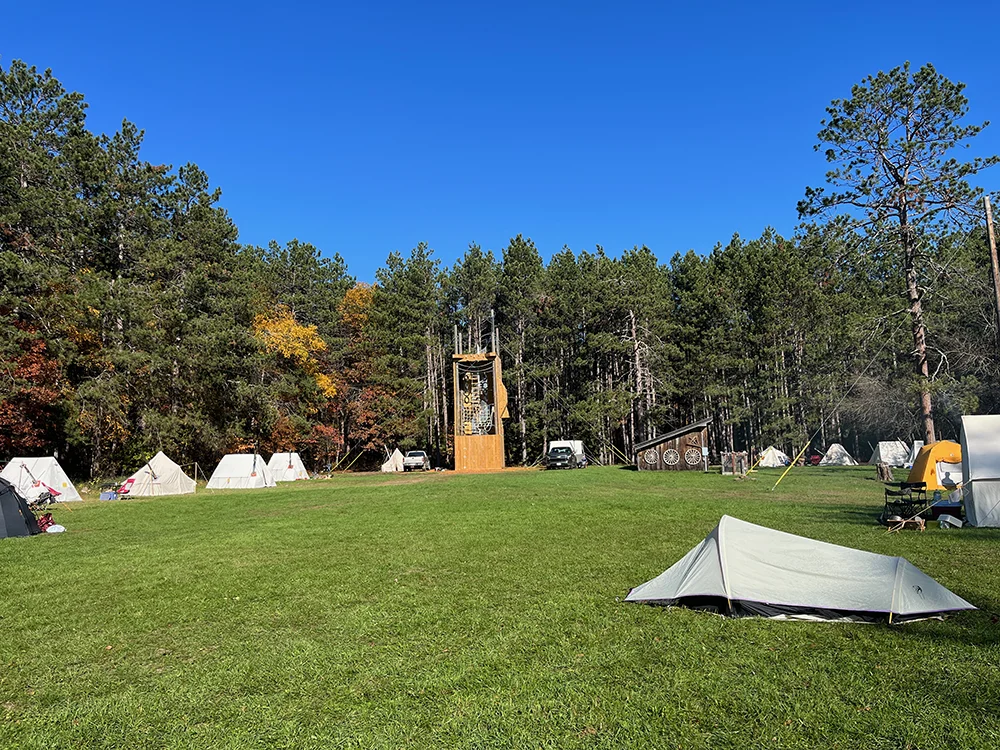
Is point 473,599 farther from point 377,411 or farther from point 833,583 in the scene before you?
point 377,411

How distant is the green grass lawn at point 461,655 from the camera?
403cm

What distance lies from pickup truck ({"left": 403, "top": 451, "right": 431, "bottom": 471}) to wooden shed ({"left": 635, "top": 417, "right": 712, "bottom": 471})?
14448mm

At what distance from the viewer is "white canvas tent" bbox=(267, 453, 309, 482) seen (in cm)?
3262

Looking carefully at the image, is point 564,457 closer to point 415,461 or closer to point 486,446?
point 486,446

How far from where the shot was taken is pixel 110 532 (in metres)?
14.2

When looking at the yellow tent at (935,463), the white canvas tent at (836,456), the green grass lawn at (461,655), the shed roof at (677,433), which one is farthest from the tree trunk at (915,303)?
the white canvas tent at (836,456)

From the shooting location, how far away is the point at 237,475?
2825cm

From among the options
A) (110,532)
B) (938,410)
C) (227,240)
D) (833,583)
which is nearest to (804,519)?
(833,583)

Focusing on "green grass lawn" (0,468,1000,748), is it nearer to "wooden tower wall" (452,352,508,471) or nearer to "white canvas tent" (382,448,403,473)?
"wooden tower wall" (452,352,508,471)

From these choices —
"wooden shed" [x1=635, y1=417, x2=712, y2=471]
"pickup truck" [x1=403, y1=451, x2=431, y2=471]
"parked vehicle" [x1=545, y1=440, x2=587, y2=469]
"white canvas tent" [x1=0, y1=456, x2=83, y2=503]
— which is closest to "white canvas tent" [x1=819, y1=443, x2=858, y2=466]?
"wooden shed" [x1=635, y1=417, x2=712, y2=471]

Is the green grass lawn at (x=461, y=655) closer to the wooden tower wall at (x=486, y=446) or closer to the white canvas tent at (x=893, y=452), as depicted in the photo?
Result: the wooden tower wall at (x=486, y=446)

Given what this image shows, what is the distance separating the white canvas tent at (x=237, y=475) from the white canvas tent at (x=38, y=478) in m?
5.95

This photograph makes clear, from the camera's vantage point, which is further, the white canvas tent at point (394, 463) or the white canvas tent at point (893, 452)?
the white canvas tent at point (394, 463)

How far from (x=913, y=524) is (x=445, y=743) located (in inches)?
445
